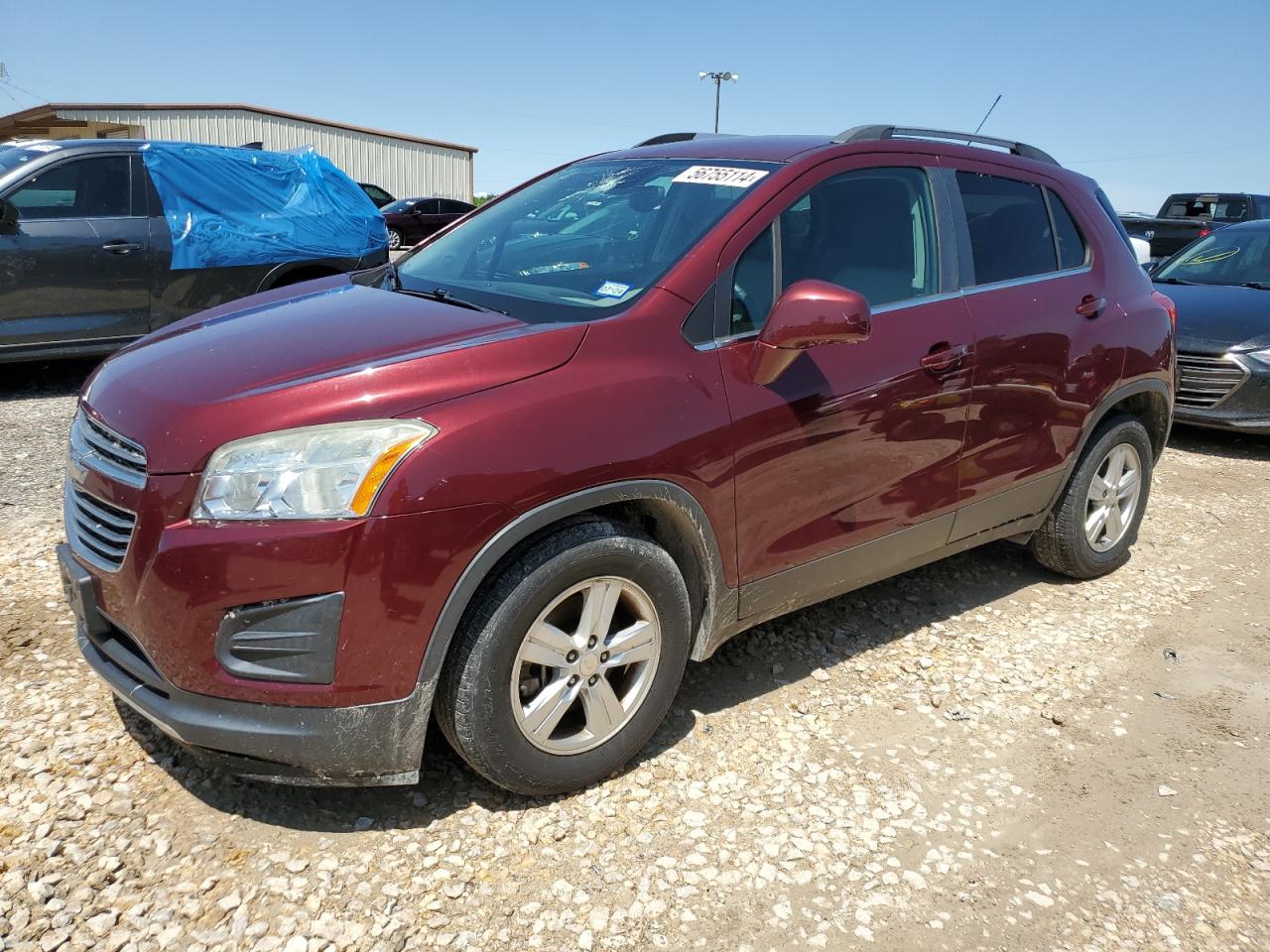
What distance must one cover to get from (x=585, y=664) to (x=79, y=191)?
20.7 feet

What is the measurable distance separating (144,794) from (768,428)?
2.03 metres

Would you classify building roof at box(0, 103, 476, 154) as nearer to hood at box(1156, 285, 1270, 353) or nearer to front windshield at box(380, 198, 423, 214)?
front windshield at box(380, 198, 423, 214)

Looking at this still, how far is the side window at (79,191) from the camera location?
6742 mm

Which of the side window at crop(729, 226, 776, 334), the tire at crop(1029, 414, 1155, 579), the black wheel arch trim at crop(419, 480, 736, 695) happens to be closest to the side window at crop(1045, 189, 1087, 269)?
the tire at crop(1029, 414, 1155, 579)

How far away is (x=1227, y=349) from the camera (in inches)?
277

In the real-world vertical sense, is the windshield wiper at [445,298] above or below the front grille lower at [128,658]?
above

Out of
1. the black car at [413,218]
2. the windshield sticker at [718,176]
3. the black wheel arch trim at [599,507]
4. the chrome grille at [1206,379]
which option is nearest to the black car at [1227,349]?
the chrome grille at [1206,379]

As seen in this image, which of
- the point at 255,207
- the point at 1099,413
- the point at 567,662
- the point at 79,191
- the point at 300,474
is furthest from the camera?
the point at 255,207

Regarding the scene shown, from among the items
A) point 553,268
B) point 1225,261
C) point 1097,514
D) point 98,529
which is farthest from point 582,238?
point 1225,261

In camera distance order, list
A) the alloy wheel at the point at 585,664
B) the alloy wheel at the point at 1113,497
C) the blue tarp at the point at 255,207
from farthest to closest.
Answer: the blue tarp at the point at 255,207 → the alloy wheel at the point at 1113,497 → the alloy wheel at the point at 585,664

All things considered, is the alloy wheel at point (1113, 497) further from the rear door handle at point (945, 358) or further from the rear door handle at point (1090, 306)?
the rear door handle at point (945, 358)

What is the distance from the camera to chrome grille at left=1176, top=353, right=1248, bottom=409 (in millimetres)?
6988

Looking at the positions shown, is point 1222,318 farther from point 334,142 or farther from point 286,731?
point 334,142

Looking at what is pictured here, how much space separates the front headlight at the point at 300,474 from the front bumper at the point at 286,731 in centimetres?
47
